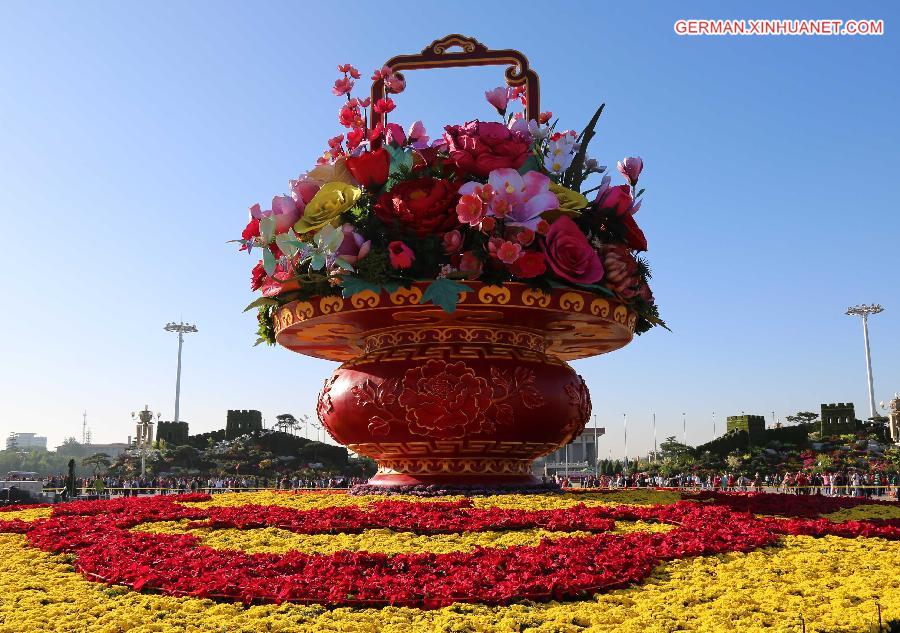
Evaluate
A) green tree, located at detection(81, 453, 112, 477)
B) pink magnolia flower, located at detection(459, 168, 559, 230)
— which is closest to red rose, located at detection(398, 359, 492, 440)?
pink magnolia flower, located at detection(459, 168, 559, 230)

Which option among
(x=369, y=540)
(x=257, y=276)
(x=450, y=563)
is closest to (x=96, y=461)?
(x=257, y=276)

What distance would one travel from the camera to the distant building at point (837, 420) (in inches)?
2584

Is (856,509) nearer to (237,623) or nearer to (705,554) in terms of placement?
(705,554)

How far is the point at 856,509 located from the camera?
6.76 meters

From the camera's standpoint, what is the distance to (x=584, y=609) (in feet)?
9.45

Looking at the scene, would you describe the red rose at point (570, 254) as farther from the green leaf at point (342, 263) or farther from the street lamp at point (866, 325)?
the street lamp at point (866, 325)

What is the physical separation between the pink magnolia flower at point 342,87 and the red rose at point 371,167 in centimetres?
127

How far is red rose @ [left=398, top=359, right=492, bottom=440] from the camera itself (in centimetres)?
677

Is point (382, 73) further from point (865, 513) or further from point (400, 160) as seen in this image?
point (865, 513)

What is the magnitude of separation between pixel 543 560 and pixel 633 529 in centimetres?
162

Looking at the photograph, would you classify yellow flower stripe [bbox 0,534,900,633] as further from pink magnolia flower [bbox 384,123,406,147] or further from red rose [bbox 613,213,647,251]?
pink magnolia flower [bbox 384,123,406,147]

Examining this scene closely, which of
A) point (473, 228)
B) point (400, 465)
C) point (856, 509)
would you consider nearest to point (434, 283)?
point (473, 228)

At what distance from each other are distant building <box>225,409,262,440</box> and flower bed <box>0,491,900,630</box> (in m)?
75.1

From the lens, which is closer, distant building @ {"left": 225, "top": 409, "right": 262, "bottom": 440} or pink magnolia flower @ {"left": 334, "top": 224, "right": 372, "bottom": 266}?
pink magnolia flower @ {"left": 334, "top": 224, "right": 372, "bottom": 266}
